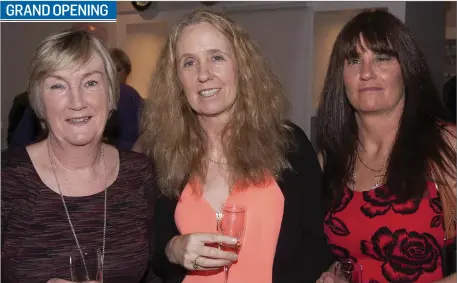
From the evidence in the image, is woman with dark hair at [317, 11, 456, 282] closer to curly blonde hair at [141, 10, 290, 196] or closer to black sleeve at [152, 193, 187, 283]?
curly blonde hair at [141, 10, 290, 196]

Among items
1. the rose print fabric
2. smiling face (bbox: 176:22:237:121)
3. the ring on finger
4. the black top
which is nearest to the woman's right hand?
the ring on finger

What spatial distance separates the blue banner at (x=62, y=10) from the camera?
14.3 feet

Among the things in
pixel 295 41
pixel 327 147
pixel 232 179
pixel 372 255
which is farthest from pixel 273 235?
pixel 295 41

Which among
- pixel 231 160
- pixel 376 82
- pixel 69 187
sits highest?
pixel 376 82

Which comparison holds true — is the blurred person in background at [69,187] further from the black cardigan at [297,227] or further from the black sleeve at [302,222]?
the black sleeve at [302,222]

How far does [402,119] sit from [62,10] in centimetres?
309

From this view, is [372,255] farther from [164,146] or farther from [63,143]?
[63,143]

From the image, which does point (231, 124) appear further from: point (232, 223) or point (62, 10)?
point (62, 10)

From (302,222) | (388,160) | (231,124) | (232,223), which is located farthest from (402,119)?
(232,223)

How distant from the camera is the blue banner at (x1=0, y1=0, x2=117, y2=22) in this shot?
14.3 feet

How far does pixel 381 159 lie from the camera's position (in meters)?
2.37

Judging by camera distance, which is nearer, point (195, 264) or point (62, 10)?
point (195, 264)

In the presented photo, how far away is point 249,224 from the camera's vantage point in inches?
85.0

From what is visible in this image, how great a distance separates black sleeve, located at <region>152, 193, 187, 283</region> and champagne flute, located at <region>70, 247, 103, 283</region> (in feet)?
1.80
